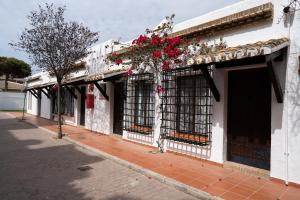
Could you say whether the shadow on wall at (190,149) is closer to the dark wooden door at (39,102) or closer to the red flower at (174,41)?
the red flower at (174,41)

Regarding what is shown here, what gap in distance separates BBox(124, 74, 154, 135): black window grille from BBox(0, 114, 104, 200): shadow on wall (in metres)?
2.28

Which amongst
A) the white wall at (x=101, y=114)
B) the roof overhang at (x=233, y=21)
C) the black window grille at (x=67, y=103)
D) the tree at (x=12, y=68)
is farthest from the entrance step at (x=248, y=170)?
the tree at (x=12, y=68)

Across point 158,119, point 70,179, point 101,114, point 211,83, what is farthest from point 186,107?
point 101,114

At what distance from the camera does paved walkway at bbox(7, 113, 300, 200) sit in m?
4.67

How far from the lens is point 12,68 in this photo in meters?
39.0

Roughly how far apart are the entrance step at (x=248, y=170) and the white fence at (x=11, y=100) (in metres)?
35.5

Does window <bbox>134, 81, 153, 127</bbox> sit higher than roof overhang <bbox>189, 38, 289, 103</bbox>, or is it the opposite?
roof overhang <bbox>189, 38, 289, 103</bbox>

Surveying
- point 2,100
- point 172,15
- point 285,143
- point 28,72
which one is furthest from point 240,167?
point 28,72

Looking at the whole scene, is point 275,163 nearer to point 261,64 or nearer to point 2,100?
point 261,64

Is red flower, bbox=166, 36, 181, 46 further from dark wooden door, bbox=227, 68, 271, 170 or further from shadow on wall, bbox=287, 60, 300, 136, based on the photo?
shadow on wall, bbox=287, 60, 300, 136

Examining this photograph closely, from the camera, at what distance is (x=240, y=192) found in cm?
472

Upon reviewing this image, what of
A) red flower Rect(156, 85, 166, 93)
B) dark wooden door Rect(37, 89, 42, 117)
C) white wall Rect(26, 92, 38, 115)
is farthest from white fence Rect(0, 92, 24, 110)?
red flower Rect(156, 85, 166, 93)

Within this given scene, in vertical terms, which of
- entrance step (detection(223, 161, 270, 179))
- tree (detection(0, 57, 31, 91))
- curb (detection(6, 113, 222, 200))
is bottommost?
curb (detection(6, 113, 222, 200))

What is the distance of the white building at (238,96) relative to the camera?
5047 millimetres
